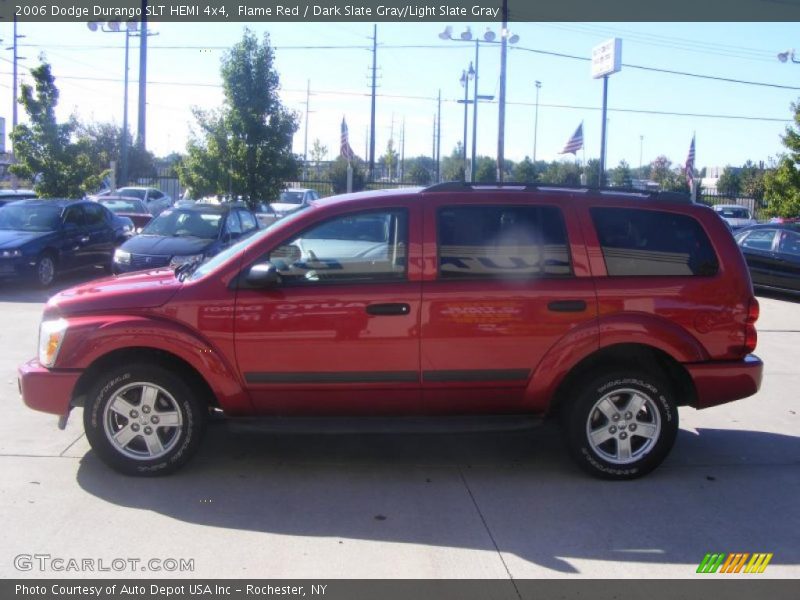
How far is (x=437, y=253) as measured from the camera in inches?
210

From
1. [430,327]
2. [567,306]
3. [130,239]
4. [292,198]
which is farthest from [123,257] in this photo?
[292,198]

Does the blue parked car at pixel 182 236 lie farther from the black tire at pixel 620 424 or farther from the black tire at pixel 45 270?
the black tire at pixel 620 424

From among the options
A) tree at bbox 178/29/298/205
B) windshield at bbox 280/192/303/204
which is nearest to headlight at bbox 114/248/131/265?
tree at bbox 178/29/298/205

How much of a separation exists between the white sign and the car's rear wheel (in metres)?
23.8

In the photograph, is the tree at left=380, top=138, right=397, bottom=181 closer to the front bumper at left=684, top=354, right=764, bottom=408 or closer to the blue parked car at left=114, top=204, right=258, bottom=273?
the blue parked car at left=114, top=204, right=258, bottom=273

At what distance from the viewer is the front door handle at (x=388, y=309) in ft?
17.1

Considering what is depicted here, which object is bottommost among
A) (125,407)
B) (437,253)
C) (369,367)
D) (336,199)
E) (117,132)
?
(125,407)

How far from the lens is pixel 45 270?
574 inches

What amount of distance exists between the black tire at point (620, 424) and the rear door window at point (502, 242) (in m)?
0.83

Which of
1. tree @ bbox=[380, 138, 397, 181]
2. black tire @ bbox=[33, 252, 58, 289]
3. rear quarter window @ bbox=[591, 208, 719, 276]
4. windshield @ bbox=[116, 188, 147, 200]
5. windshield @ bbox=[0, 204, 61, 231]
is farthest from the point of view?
tree @ bbox=[380, 138, 397, 181]

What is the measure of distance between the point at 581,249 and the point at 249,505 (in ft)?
8.81

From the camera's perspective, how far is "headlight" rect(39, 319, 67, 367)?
521cm
